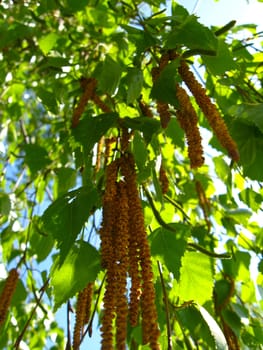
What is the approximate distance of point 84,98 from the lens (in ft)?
3.90

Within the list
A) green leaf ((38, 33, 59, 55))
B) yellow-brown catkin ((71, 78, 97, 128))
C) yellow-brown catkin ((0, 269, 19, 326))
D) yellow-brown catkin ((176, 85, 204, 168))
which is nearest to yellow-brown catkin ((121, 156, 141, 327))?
yellow-brown catkin ((176, 85, 204, 168))

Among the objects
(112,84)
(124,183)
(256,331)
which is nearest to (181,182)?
(256,331)

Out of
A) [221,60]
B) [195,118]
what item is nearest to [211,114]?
[195,118]

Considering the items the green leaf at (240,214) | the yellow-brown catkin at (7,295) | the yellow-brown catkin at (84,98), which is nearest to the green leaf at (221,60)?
the yellow-brown catkin at (84,98)

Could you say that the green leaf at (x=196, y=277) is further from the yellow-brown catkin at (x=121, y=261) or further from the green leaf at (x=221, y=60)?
the green leaf at (x=221, y=60)

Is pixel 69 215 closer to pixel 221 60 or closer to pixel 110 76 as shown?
pixel 110 76

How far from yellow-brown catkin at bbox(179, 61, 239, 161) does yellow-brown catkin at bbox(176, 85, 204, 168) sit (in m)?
0.02

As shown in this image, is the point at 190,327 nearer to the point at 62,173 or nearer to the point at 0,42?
the point at 62,173

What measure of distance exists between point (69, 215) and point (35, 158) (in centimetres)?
90

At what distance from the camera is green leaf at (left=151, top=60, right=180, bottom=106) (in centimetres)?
91

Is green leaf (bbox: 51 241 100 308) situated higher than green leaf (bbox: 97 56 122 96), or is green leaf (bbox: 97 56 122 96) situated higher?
green leaf (bbox: 97 56 122 96)

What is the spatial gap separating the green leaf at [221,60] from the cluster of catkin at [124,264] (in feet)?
1.19

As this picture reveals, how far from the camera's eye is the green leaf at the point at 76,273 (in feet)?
3.10

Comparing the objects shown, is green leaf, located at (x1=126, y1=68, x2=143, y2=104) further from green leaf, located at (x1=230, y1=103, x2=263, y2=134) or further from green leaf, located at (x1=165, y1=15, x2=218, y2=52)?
green leaf, located at (x1=230, y1=103, x2=263, y2=134)
